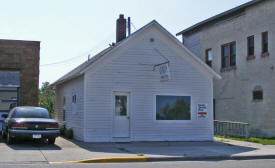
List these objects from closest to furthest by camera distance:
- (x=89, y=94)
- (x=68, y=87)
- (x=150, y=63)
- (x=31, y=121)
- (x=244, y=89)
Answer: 1. (x=31, y=121)
2. (x=89, y=94)
3. (x=150, y=63)
4. (x=68, y=87)
5. (x=244, y=89)

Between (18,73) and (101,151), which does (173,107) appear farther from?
(18,73)

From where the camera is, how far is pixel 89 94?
699 inches

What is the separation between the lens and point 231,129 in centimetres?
2320

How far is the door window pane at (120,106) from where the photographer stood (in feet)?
60.1

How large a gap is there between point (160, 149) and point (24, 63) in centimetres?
1065

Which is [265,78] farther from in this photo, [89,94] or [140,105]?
[89,94]

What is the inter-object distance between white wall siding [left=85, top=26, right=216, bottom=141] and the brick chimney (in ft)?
15.8

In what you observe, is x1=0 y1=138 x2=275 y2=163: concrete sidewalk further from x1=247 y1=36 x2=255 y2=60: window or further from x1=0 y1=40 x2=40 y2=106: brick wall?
x1=247 y1=36 x2=255 y2=60: window

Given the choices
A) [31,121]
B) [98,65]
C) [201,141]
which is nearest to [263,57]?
[201,141]

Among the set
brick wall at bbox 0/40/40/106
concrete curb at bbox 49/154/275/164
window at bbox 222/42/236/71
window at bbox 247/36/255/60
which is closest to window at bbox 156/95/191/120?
concrete curb at bbox 49/154/275/164

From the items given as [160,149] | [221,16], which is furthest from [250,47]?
[160,149]

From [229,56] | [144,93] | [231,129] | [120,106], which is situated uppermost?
[229,56]

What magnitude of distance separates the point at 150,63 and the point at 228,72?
910 cm

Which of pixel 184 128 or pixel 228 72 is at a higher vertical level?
pixel 228 72
